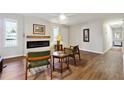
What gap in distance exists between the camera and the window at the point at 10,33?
397cm

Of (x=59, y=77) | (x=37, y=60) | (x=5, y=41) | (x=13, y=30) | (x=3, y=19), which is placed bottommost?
(x=59, y=77)

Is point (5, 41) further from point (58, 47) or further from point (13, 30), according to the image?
point (58, 47)

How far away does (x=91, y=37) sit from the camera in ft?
15.9

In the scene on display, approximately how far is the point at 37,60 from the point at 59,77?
647mm

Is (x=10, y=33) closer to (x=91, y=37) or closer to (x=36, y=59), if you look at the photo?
(x=36, y=59)

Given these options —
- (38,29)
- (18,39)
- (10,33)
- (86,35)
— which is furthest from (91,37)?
(10,33)

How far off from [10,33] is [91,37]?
356 cm

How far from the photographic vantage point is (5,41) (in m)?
3.93

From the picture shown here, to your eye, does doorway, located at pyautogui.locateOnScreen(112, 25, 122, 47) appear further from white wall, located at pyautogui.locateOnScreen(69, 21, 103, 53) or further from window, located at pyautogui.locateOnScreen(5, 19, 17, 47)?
window, located at pyautogui.locateOnScreen(5, 19, 17, 47)

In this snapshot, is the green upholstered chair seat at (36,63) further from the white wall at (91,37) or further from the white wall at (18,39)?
the white wall at (91,37)

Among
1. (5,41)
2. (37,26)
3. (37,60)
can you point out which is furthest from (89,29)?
(5,41)

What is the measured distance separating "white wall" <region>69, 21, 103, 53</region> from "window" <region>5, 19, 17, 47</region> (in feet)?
7.77
